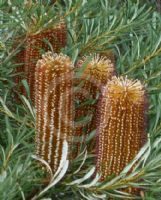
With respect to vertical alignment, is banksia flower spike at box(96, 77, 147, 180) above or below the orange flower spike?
below

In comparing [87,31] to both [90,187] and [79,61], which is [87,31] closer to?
[79,61]

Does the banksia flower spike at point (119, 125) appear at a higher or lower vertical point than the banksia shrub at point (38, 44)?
lower

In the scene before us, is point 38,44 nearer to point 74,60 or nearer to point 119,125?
point 74,60

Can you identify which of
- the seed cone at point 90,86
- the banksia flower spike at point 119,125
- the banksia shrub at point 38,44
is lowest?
the banksia flower spike at point 119,125

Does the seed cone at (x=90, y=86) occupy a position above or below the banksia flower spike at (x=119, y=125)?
above

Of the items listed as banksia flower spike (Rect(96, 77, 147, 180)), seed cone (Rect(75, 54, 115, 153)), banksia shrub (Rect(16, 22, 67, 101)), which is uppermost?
banksia shrub (Rect(16, 22, 67, 101))
